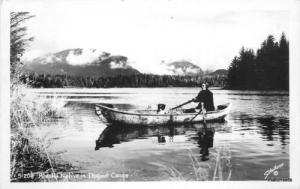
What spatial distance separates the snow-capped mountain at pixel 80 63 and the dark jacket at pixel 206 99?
756mm

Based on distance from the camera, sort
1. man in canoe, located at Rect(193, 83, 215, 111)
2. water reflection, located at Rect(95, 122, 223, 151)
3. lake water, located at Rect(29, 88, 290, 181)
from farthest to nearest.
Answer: man in canoe, located at Rect(193, 83, 215, 111), water reflection, located at Rect(95, 122, 223, 151), lake water, located at Rect(29, 88, 290, 181)

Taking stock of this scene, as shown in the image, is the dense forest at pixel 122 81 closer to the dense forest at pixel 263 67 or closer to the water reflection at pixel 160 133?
the dense forest at pixel 263 67

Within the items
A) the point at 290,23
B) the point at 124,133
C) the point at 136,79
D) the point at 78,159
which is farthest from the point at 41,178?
the point at 290,23

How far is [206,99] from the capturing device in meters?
4.87

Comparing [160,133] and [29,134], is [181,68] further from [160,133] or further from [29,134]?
[29,134]

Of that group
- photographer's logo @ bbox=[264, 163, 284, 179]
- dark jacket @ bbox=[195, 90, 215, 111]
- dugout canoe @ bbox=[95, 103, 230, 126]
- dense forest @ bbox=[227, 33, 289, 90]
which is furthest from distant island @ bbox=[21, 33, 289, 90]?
photographer's logo @ bbox=[264, 163, 284, 179]

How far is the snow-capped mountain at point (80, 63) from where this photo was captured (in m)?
4.76

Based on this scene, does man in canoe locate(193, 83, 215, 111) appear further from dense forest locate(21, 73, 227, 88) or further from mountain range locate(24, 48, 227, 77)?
mountain range locate(24, 48, 227, 77)

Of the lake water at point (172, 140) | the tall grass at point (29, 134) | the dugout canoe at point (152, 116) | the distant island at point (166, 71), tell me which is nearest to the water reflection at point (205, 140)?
the lake water at point (172, 140)

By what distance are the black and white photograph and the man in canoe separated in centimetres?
1

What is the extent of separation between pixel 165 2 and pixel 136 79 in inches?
35.8

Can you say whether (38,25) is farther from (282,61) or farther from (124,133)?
(282,61)

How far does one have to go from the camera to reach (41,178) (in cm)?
461

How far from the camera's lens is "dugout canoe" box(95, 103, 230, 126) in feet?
15.8
